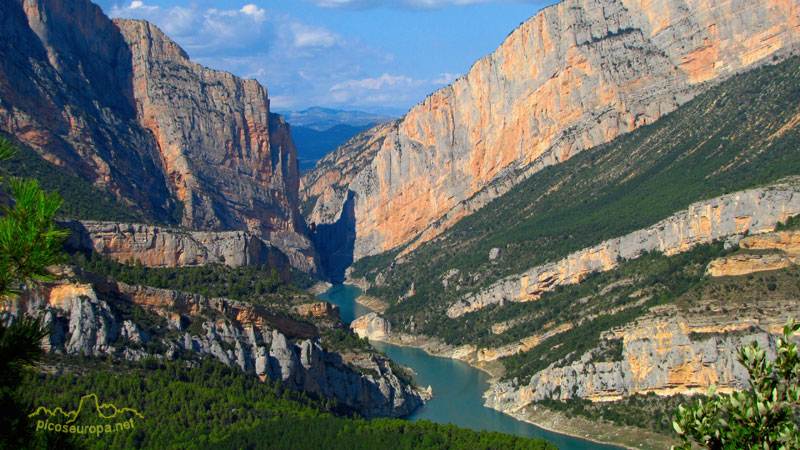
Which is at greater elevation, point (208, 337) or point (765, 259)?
point (765, 259)

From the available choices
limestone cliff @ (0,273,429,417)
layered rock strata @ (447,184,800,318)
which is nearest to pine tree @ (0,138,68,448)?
limestone cliff @ (0,273,429,417)

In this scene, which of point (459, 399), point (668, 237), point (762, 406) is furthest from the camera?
point (668, 237)

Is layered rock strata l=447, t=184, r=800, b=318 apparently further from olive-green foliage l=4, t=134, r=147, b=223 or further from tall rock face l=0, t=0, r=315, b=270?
tall rock face l=0, t=0, r=315, b=270

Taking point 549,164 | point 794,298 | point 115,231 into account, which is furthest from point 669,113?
point 115,231

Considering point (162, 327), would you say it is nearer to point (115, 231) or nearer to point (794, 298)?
point (115, 231)

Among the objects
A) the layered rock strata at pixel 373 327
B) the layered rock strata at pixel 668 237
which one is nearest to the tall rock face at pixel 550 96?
the layered rock strata at pixel 668 237

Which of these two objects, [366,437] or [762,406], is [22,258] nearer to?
[762,406]

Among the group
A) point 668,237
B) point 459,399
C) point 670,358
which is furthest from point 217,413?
point 668,237
